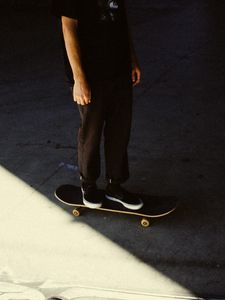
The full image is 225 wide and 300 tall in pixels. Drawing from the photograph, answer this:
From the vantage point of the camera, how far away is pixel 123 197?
2766mm

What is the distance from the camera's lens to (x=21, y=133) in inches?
159

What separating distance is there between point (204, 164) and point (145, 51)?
3.06 m

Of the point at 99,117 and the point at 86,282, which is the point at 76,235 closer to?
the point at 86,282

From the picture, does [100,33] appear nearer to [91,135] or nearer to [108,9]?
[108,9]

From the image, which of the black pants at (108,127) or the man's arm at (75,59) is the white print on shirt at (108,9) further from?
the black pants at (108,127)

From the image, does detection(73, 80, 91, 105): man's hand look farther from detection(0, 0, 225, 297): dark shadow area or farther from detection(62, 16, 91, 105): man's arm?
detection(0, 0, 225, 297): dark shadow area

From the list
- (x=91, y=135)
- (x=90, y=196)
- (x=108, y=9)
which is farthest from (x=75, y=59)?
(x=90, y=196)

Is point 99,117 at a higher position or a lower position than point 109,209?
higher

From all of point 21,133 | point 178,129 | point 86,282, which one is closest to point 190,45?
point 178,129

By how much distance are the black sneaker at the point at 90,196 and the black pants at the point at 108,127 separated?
0.05 metres

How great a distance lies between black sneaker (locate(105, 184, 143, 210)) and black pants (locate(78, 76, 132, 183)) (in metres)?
0.07

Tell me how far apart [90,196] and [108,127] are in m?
0.50

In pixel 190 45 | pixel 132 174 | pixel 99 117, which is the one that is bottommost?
pixel 190 45

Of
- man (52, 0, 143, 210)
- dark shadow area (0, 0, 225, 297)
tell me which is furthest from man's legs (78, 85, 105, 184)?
dark shadow area (0, 0, 225, 297)
